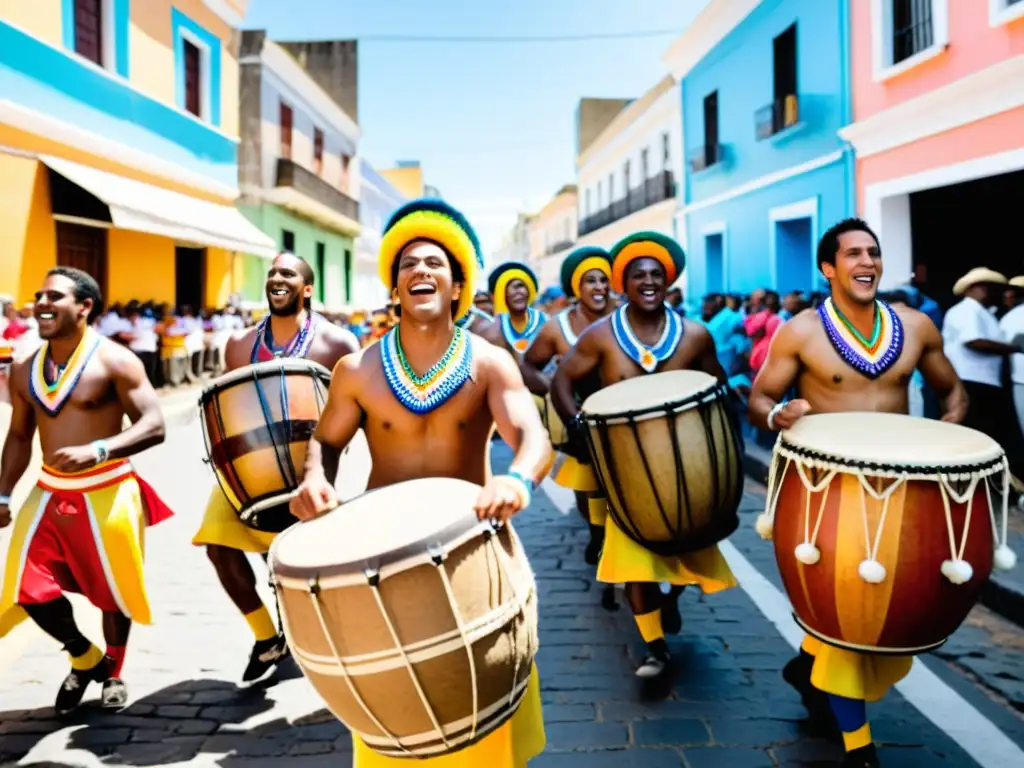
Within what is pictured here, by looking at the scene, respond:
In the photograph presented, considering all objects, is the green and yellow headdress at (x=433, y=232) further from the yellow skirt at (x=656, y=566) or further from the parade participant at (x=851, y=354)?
the yellow skirt at (x=656, y=566)

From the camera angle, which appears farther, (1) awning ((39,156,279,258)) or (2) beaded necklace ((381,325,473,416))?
(1) awning ((39,156,279,258))

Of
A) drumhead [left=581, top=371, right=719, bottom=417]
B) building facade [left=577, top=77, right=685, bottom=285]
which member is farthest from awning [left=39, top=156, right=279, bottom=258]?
drumhead [left=581, top=371, right=719, bottom=417]

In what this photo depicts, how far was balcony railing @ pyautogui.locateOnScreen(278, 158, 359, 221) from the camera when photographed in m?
27.3

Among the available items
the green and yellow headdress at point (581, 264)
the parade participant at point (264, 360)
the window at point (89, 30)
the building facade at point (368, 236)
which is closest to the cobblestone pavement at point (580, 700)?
the parade participant at point (264, 360)

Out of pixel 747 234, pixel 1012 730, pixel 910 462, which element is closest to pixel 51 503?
pixel 910 462

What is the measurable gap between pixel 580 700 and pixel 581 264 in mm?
4691

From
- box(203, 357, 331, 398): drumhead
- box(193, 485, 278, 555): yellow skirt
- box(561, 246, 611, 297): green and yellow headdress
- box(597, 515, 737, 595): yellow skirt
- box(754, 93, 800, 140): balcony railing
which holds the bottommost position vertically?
box(597, 515, 737, 595): yellow skirt

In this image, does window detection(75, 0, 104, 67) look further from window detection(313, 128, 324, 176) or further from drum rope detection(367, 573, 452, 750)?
window detection(313, 128, 324, 176)

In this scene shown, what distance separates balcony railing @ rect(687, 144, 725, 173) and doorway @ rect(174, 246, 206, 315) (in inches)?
440

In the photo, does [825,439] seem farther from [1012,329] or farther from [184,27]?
[184,27]

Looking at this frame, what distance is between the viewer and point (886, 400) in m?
3.91

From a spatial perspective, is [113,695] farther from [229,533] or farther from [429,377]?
[429,377]

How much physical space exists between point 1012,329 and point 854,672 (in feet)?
17.6

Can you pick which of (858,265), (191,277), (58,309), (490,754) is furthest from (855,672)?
(191,277)
